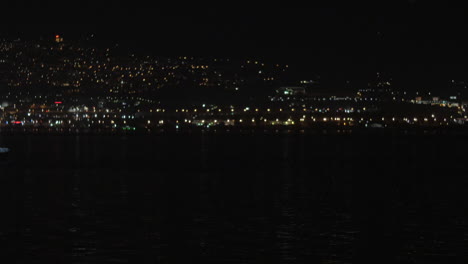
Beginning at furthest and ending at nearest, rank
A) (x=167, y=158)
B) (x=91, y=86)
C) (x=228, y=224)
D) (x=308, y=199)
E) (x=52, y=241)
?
(x=91, y=86) → (x=167, y=158) → (x=308, y=199) → (x=228, y=224) → (x=52, y=241)

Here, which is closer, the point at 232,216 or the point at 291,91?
the point at 232,216

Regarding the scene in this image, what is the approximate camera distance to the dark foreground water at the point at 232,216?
60.4 feet

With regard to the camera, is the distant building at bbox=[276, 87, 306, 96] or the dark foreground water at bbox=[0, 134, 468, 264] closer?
the dark foreground water at bbox=[0, 134, 468, 264]

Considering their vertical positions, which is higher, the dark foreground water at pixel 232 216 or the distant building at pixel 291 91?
the distant building at pixel 291 91

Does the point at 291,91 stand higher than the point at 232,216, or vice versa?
the point at 291,91

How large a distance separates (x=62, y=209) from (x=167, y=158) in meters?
29.4

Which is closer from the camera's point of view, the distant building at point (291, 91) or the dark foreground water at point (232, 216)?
the dark foreground water at point (232, 216)

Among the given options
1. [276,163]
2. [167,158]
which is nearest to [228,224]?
[276,163]

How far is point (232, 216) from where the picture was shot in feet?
78.9

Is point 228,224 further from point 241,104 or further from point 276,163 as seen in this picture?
point 241,104

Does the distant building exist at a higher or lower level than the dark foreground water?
higher

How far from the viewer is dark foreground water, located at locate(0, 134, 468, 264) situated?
18.4 m

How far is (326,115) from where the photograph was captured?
160000 mm

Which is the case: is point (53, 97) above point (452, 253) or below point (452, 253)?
above
